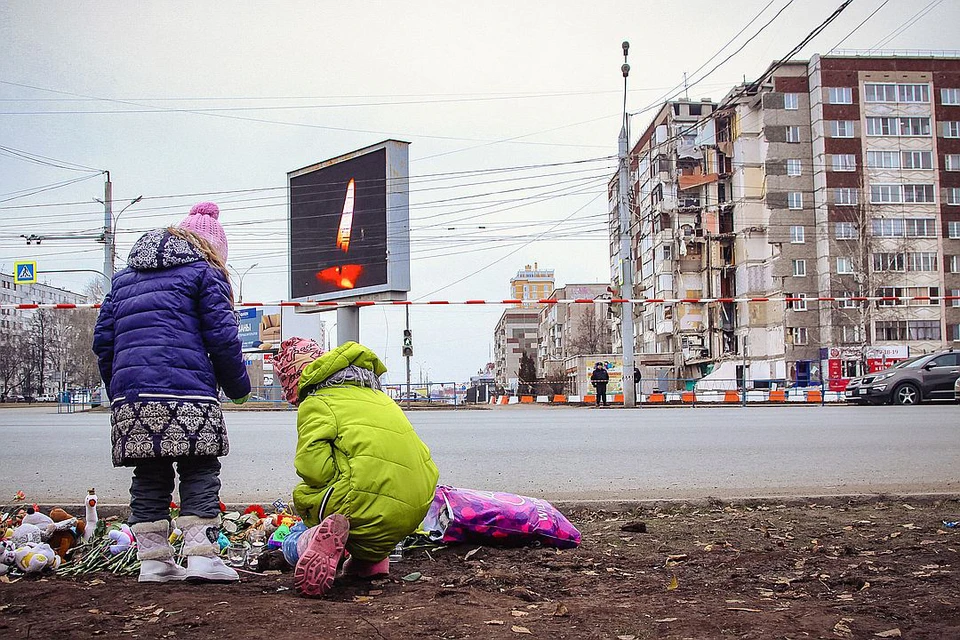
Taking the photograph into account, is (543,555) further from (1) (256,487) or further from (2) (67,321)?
(2) (67,321)

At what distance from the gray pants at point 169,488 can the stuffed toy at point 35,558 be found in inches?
19.2

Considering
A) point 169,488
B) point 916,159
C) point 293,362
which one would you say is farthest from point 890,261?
point 169,488

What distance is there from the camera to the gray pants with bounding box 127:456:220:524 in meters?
3.98

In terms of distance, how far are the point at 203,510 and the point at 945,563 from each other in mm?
3470

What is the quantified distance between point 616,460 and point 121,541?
574 cm

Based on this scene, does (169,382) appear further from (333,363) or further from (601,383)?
(601,383)

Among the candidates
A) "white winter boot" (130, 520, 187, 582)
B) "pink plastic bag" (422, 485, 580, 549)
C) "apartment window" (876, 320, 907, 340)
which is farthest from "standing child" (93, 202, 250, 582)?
"apartment window" (876, 320, 907, 340)

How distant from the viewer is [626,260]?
29.6 m

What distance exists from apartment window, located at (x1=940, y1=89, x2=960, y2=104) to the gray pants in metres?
70.9

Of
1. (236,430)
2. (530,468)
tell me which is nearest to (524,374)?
(236,430)

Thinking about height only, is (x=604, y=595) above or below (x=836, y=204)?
below

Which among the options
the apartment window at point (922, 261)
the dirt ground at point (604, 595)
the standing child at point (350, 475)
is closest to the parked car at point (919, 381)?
the dirt ground at point (604, 595)

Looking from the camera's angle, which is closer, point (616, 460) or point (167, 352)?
point (167, 352)

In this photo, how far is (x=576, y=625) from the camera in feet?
10.2
